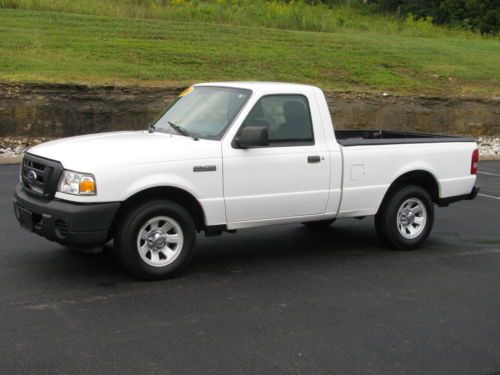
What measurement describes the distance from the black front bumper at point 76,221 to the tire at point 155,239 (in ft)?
0.63

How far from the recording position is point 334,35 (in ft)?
95.4

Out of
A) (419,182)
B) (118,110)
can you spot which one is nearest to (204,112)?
(419,182)

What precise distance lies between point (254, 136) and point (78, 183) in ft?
5.57

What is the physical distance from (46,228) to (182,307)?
1454 millimetres

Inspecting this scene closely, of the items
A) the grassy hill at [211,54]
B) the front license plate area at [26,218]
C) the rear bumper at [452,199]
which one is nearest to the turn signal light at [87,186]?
the front license plate area at [26,218]

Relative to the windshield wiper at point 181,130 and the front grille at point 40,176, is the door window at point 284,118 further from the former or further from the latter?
the front grille at point 40,176

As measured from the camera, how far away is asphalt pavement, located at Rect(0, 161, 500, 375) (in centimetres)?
530

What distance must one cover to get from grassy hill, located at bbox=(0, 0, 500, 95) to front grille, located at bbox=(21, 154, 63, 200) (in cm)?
1166

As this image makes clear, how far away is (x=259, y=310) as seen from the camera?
6.43m

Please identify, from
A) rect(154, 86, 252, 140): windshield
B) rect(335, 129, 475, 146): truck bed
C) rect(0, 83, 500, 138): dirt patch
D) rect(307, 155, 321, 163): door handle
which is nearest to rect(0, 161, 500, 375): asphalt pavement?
rect(307, 155, 321, 163): door handle

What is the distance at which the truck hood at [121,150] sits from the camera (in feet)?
22.3

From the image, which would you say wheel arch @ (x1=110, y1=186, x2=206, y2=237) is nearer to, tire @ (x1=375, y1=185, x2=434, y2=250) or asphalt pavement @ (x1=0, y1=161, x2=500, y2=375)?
asphalt pavement @ (x1=0, y1=161, x2=500, y2=375)

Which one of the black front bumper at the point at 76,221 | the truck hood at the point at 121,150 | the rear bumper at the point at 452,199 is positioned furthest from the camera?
the rear bumper at the point at 452,199

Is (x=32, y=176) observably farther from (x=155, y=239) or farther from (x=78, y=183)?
(x=155, y=239)
